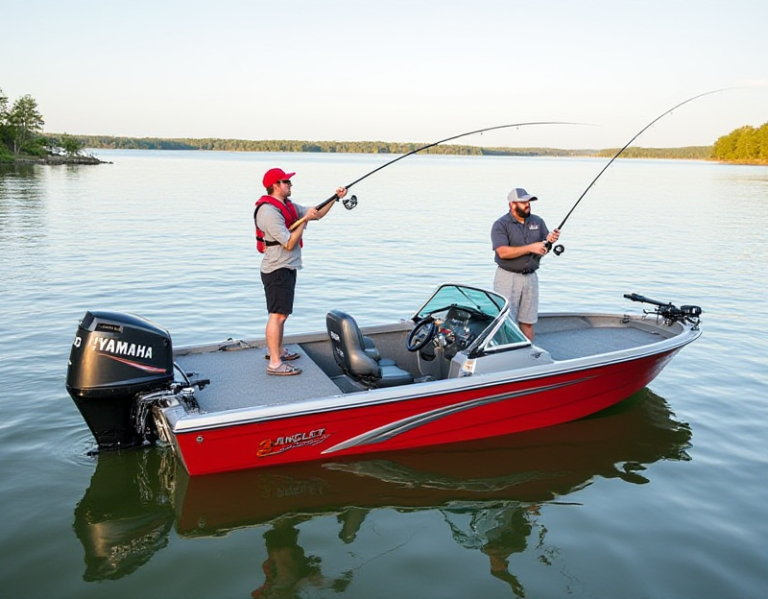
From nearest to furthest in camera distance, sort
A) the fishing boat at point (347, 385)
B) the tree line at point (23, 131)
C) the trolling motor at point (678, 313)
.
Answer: the fishing boat at point (347, 385) < the trolling motor at point (678, 313) < the tree line at point (23, 131)

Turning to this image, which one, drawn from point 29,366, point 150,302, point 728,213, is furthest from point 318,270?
point 728,213

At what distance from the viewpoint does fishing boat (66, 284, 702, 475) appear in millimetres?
4668

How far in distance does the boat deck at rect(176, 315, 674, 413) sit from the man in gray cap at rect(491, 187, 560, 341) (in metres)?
0.63

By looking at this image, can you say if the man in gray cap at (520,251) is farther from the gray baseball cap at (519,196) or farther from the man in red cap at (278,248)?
the man in red cap at (278,248)

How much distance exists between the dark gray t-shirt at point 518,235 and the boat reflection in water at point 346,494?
59.2 inches

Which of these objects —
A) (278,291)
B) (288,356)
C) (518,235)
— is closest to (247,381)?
(288,356)

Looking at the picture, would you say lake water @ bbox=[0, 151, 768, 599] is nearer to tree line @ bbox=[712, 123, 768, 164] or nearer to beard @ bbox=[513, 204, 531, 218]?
beard @ bbox=[513, 204, 531, 218]

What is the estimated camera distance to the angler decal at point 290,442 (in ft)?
15.9

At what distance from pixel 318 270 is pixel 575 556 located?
32.3 ft

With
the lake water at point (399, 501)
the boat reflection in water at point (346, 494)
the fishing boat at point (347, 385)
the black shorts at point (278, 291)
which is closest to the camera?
the lake water at point (399, 501)

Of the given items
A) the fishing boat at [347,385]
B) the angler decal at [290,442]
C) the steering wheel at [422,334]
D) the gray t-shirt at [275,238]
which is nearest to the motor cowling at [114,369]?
the fishing boat at [347,385]

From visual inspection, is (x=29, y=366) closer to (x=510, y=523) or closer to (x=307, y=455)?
A: (x=307, y=455)

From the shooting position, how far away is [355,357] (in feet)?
17.5

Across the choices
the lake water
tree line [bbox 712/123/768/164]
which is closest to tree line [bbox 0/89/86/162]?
the lake water
